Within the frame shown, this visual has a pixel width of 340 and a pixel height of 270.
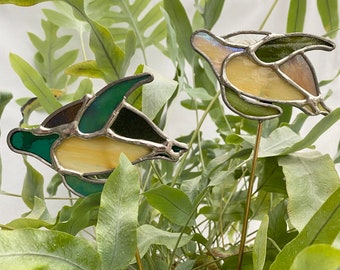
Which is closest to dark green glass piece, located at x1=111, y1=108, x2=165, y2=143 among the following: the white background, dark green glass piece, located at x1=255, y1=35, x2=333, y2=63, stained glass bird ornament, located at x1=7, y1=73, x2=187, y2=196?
stained glass bird ornament, located at x1=7, y1=73, x2=187, y2=196

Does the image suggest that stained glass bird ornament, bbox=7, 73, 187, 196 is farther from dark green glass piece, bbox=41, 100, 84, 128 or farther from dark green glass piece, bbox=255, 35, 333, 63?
dark green glass piece, bbox=255, 35, 333, 63

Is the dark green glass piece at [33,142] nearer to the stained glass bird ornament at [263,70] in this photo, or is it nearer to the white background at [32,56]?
the stained glass bird ornament at [263,70]

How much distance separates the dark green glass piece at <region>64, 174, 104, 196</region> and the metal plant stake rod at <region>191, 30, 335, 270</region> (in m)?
0.13

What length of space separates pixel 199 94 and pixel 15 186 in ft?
1.63

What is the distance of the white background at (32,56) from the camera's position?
94cm

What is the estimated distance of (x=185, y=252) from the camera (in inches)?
23.8

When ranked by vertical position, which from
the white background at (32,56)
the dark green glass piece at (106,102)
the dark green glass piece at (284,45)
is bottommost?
the white background at (32,56)

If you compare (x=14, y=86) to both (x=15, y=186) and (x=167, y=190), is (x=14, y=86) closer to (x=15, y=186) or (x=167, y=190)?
(x=15, y=186)

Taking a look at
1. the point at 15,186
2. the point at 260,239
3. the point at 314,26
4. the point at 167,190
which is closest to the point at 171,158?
the point at 167,190

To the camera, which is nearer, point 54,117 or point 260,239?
point 260,239

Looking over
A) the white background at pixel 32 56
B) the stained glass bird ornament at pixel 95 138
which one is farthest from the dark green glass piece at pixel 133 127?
the white background at pixel 32 56

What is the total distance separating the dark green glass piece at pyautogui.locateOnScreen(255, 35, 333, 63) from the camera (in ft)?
1.43

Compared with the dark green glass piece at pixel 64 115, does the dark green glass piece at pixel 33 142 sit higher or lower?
lower

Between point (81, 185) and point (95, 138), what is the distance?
0.05 m
